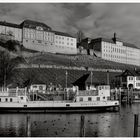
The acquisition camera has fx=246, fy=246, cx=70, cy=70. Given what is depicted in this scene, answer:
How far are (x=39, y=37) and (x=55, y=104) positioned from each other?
38538 millimetres

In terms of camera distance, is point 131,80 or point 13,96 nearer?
point 13,96

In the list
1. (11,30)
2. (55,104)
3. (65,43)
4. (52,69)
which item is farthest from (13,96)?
(65,43)

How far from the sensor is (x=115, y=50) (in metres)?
70.8

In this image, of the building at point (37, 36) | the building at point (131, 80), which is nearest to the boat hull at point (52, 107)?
the building at point (131, 80)

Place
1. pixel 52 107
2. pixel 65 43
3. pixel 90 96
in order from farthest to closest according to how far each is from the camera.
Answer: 1. pixel 65 43
2. pixel 90 96
3. pixel 52 107

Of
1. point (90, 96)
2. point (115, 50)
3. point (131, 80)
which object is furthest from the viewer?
point (115, 50)

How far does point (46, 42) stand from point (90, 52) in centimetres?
1321

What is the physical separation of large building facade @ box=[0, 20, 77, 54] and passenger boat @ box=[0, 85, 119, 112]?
109 feet

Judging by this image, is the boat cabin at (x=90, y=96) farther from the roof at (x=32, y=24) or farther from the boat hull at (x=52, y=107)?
the roof at (x=32, y=24)

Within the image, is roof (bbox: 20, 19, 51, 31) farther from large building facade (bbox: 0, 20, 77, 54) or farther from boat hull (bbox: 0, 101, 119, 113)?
boat hull (bbox: 0, 101, 119, 113)

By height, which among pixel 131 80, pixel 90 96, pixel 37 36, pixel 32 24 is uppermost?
pixel 32 24

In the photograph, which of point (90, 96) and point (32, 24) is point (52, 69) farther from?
→ point (90, 96)

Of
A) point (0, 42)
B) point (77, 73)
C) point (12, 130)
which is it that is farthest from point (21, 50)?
point (12, 130)

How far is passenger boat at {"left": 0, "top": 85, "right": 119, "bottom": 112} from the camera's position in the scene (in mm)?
20797
